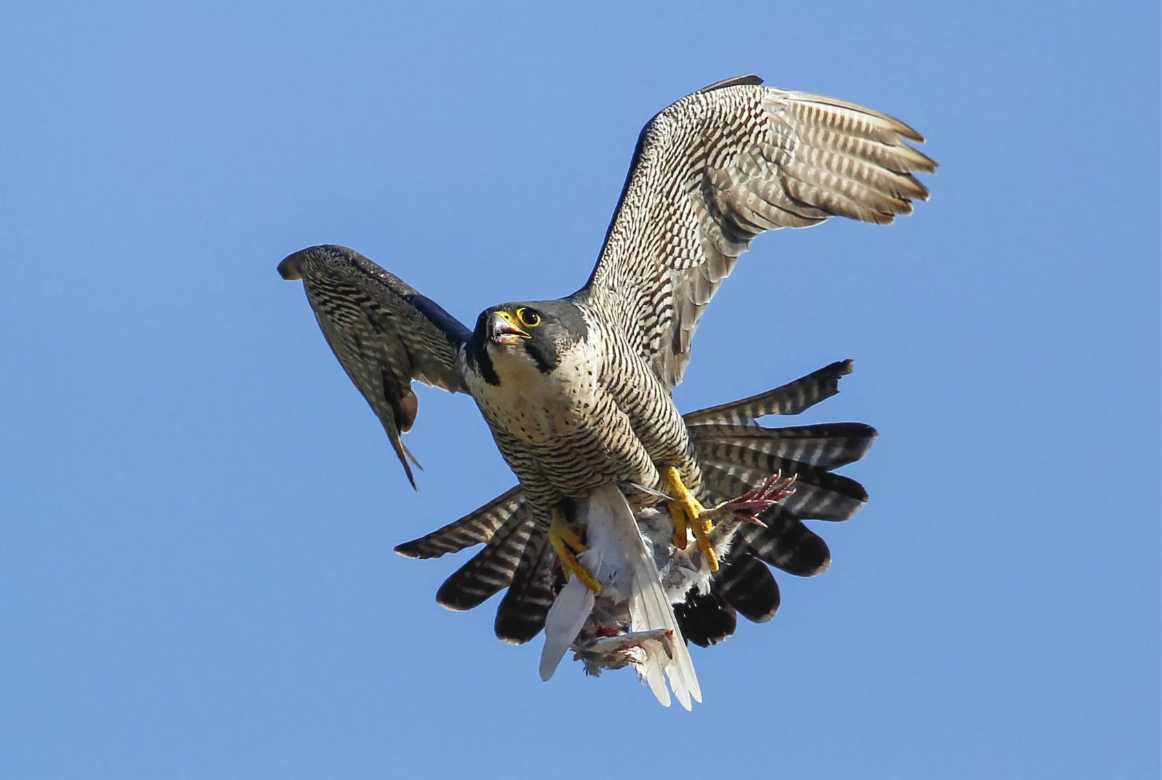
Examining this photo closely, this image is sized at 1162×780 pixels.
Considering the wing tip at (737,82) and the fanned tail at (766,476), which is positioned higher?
the wing tip at (737,82)

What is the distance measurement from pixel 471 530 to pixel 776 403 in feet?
7.53

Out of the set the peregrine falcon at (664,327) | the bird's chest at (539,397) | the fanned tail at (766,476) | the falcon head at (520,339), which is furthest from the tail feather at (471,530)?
the falcon head at (520,339)

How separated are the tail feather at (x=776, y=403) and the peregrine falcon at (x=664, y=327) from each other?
1cm

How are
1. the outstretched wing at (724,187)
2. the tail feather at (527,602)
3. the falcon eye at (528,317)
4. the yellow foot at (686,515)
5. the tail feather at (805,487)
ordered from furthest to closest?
the tail feather at (527,602) → the tail feather at (805,487) → the outstretched wing at (724,187) → the yellow foot at (686,515) → the falcon eye at (528,317)

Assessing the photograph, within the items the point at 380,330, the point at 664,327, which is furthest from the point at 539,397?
the point at 380,330

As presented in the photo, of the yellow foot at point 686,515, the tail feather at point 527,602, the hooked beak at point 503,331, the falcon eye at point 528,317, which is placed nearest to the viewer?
the hooked beak at point 503,331

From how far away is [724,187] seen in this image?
35.0 feet

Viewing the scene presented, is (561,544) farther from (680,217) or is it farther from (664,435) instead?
(680,217)

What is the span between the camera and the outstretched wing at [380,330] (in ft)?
33.7

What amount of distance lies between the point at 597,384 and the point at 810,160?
279 cm

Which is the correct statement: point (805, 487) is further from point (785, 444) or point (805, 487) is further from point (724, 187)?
point (724, 187)

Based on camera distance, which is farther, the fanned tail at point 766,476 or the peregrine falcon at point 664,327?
the fanned tail at point 766,476

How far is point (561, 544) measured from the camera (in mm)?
9984

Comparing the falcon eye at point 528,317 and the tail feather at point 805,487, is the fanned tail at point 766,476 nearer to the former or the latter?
the tail feather at point 805,487
